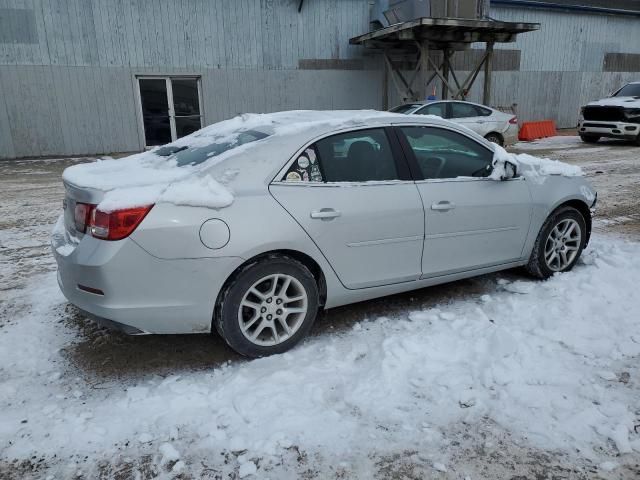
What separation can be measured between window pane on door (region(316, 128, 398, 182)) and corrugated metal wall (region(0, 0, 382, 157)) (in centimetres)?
1264

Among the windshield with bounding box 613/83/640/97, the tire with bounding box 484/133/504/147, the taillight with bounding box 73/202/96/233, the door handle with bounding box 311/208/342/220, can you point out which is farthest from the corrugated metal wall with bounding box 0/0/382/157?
the door handle with bounding box 311/208/342/220

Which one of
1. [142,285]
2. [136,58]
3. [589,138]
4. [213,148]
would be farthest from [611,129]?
[142,285]

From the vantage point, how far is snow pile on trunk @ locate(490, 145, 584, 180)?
418 cm

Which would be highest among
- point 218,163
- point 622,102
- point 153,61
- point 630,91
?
point 153,61

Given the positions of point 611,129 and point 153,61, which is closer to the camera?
point 153,61

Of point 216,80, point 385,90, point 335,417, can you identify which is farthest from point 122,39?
point 335,417

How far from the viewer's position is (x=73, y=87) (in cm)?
1402

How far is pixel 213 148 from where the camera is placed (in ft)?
12.1

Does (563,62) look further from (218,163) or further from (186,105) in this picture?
(218,163)

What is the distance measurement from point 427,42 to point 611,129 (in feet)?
20.0

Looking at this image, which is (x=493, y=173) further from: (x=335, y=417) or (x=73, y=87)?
(x=73, y=87)

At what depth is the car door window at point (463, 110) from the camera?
13.1 m

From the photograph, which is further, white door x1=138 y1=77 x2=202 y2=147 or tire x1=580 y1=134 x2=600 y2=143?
tire x1=580 y1=134 x2=600 y2=143

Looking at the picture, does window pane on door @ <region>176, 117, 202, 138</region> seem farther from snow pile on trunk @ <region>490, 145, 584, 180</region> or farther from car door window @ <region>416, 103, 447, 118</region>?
snow pile on trunk @ <region>490, 145, 584, 180</region>
